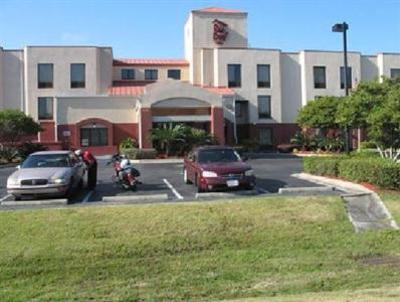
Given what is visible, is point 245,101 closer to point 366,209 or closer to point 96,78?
point 96,78

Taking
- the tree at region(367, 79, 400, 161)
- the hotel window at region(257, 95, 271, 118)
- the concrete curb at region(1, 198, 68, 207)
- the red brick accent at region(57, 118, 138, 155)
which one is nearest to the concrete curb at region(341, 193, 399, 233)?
the tree at region(367, 79, 400, 161)

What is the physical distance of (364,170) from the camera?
18625 millimetres

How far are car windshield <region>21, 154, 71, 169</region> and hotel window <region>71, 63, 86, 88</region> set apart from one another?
118 feet

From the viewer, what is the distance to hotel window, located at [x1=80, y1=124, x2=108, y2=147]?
4769 cm

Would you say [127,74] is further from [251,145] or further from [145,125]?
[145,125]

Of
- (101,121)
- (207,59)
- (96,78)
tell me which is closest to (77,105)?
(101,121)

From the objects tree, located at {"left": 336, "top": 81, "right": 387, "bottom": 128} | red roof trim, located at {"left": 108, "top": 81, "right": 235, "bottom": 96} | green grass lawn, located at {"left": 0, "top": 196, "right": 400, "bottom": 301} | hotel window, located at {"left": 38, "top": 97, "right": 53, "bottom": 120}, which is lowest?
→ green grass lawn, located at {"left": 0, "top": 196, "right": 400, "bottom": 301}

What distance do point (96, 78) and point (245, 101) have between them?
1322cm

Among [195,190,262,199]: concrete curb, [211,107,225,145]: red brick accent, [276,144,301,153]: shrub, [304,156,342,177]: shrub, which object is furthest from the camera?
[276,144,301,153]: shrub

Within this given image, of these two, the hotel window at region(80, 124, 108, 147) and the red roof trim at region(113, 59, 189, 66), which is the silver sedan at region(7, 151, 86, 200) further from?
the red roof trim at region(113, 59, 189, 66)

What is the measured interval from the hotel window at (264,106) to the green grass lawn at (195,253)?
41977mm

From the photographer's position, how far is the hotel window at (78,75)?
5416 centimetres

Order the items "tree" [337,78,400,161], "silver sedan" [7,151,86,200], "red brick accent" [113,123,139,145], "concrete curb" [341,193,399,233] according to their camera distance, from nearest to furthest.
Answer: "concrete curb" [341,193,399,233] → "silver sedan" [7,151,86,200] → "tree" [337,78,400,161] → "red brick accent" [113,123,139,145]

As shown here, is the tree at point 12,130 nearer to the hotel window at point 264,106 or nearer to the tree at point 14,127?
the tree at point 14,127
